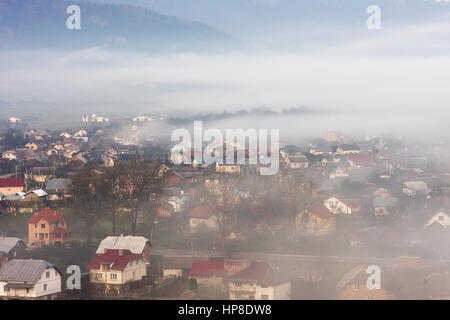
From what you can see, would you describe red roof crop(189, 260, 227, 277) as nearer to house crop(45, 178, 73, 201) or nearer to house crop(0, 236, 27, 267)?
house crop(0, 236, 27, 267)

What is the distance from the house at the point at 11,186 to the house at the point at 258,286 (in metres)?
11.4

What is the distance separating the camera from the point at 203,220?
15.2 m

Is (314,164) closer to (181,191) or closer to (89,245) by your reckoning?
(181,191)

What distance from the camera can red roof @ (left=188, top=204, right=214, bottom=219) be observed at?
50.1ft

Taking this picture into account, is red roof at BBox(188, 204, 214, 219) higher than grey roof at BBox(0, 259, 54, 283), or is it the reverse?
red roof at BBox(188, 204, 214, 219)

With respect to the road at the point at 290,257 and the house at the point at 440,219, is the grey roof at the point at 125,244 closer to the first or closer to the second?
the road at the point at 290,257

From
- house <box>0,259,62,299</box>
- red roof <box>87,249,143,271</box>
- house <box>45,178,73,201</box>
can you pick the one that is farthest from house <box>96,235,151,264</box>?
house <box>45,178,73,201</box>

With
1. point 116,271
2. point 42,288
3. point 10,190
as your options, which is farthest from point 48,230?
point 10,190

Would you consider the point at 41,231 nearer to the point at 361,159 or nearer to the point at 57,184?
the point at 57,184

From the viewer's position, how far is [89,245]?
1405 cm

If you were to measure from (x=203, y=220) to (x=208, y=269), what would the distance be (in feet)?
12.3

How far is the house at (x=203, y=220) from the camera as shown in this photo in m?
15.0

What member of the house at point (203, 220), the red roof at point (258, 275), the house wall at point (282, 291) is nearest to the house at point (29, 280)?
the red roof at point (258, 275)

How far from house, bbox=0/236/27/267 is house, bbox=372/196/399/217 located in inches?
347
